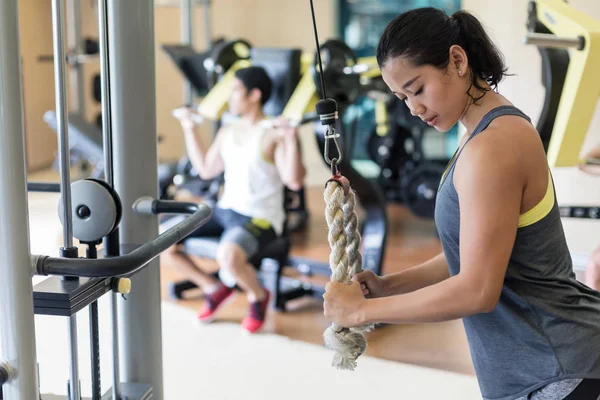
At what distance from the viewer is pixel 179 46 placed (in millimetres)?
4387

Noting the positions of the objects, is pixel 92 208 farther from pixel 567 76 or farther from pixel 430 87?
pixel 567 76

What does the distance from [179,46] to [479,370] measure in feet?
11.5

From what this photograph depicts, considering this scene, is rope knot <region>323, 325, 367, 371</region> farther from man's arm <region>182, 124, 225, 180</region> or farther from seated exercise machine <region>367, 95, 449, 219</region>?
seated exercise machine <region>367, 95, 449, 219</region>

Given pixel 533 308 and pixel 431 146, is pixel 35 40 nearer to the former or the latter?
pixel 431 146

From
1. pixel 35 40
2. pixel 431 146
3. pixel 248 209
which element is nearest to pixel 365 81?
pixel 248 209

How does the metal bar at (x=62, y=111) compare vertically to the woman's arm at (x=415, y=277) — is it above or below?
above

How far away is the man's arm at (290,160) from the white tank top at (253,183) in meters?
0.09

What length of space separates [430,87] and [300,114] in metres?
2.24

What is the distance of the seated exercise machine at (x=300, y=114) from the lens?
332cm

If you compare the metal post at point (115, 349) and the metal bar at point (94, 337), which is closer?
the metal bar at point (94, 337)

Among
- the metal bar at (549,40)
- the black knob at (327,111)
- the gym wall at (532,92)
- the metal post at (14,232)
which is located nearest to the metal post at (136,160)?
the metal post at (14,232)

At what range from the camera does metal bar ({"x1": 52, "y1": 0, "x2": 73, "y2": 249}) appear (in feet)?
3.99

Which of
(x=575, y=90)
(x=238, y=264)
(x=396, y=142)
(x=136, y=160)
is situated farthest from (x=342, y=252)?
(x=396, y=142)

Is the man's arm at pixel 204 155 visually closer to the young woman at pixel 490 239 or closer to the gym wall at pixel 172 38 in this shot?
the young woman at pixel 490 239
